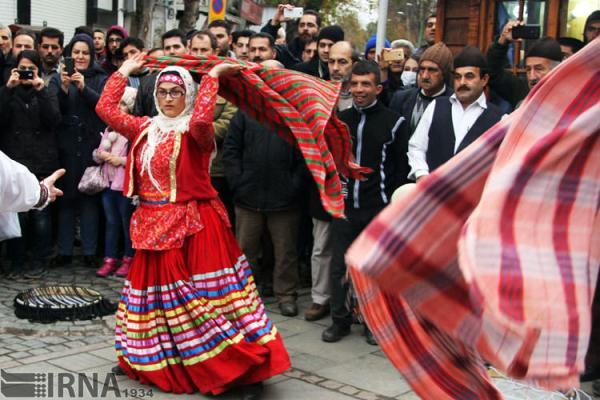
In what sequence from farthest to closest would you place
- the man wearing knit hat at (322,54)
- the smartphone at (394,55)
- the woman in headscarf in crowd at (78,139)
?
the man wearing knit hat at (322,54) < the smartphone at (394,55) < the woman in headscarf in crowd at (78,139)

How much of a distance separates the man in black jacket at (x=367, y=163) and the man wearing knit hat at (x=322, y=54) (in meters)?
1.95

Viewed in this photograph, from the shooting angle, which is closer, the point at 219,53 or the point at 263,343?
the point at 263,343

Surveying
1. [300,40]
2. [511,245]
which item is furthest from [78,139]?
[511,245]

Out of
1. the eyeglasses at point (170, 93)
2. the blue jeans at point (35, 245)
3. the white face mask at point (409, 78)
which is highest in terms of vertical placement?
the white face mask at point (409, 78)

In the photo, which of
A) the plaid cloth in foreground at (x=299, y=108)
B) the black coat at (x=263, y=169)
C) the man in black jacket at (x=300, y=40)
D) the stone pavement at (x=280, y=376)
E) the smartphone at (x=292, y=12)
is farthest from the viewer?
the smartphone at (x=292, y=12)

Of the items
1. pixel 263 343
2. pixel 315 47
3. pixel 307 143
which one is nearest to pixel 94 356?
pixel 263 343

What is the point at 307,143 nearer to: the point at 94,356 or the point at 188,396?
the point at 188,396

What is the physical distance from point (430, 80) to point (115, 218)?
3220 mm

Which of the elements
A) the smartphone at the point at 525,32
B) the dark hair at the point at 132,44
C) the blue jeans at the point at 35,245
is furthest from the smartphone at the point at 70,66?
the smartphone at the point at 525,32

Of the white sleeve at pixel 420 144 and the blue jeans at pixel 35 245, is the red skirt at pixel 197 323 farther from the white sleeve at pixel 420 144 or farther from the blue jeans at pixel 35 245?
the blue jeans at pixel 35 245

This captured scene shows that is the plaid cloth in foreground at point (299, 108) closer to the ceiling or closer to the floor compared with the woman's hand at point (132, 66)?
closer to the floor

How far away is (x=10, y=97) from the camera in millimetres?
7766

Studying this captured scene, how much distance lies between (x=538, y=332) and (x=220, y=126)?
6.27m

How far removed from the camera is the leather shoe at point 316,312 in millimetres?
6910
